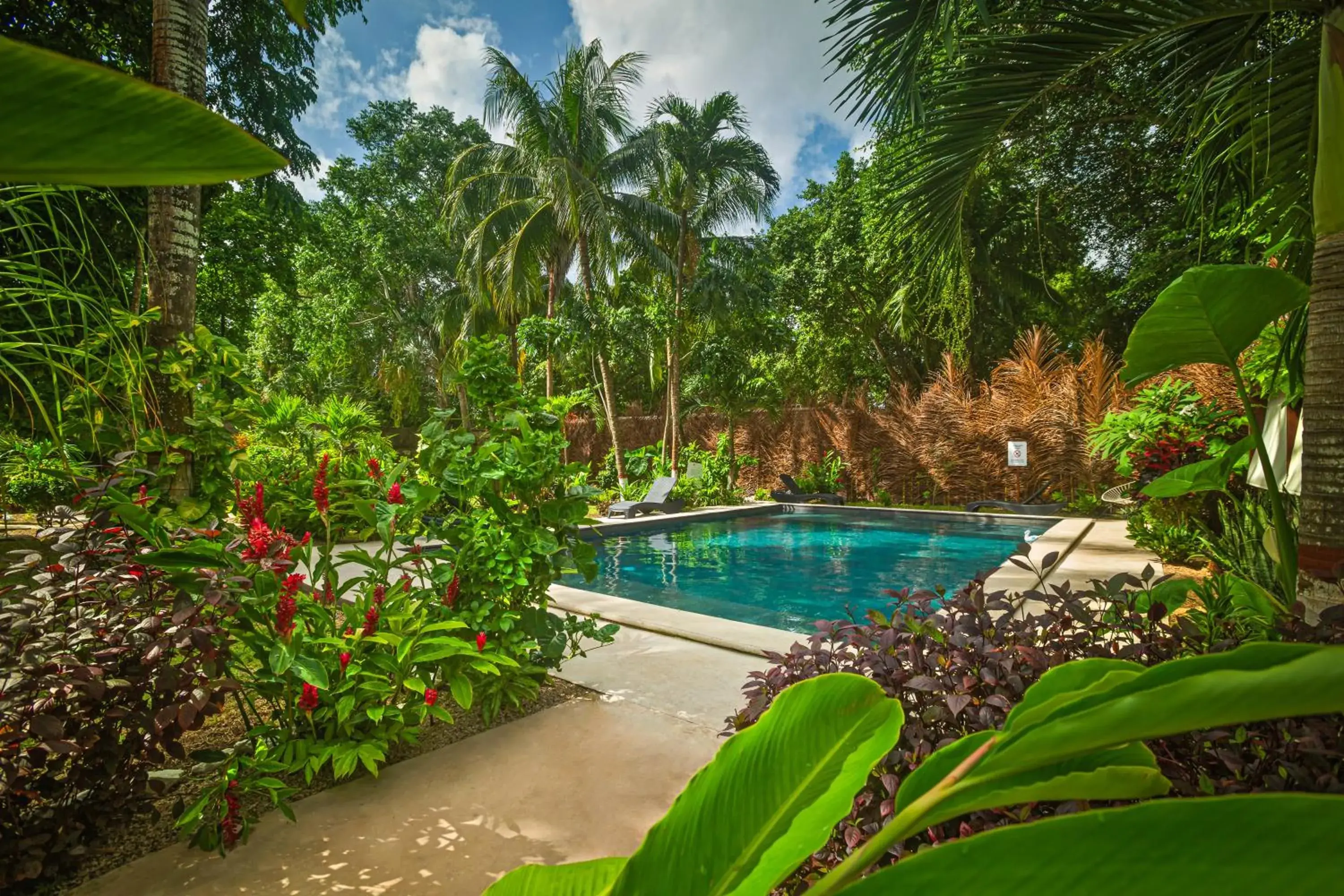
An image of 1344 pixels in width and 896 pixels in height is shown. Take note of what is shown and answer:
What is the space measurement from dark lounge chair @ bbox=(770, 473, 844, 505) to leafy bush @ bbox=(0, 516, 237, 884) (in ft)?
37.0

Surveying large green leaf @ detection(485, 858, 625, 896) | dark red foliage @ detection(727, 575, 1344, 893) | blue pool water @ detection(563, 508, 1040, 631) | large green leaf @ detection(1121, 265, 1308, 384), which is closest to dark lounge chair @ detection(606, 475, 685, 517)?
blue pool water @ detection(563, 508, 1040, 631)

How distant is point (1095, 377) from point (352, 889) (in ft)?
37.6

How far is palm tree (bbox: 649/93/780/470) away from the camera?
13570 mm

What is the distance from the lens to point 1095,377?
9773mm

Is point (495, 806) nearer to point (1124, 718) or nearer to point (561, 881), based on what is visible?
point (561, 881)

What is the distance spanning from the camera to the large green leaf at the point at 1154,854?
0.87ft

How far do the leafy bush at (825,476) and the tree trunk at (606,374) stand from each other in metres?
3.96

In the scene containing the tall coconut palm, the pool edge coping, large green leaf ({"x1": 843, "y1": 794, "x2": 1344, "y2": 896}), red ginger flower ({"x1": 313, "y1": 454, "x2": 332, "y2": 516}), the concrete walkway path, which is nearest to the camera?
large green leaf ({"x1": 843, "y1": 794, "x2": 1344, "y2": 896})

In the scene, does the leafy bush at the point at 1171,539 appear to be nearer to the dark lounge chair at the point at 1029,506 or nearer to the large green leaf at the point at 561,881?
the dark lounge chair at the point at 1029,506

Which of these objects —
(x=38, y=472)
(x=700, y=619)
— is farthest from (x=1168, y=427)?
(x=38, y=472)

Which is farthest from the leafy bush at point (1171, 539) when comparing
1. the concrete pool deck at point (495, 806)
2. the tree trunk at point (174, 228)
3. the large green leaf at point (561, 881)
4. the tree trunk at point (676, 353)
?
the tree trunk at point (676, 353)

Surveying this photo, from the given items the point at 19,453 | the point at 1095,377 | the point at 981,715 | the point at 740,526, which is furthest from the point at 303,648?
the point at 1095,377

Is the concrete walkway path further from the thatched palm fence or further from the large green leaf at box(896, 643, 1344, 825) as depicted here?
the thatched palm fence

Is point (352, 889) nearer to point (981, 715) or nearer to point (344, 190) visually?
point (981, 715)
